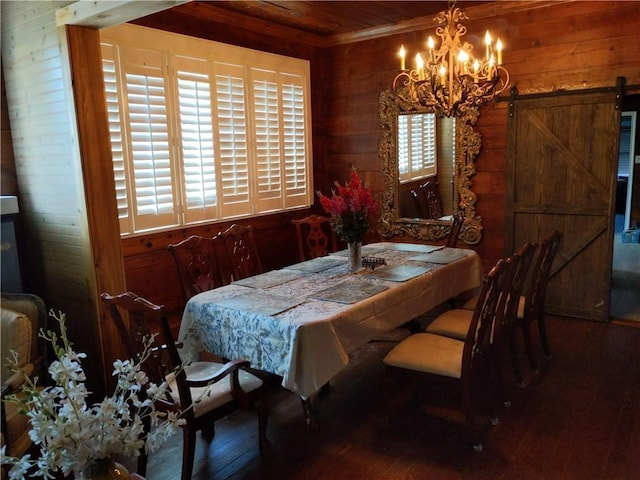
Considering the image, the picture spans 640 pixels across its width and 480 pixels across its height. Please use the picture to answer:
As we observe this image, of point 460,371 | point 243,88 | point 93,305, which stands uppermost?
point 243,88

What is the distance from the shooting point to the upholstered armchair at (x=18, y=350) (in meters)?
2.09

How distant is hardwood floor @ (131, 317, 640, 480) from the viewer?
2.29 metres

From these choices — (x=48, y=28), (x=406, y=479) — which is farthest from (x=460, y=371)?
(x=48, y=28)

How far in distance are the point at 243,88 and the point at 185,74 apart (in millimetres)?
631

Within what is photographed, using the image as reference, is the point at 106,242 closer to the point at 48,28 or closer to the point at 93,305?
the point at 93,305

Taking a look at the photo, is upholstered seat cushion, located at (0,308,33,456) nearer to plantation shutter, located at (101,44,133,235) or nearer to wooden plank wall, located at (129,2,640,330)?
plantation shutter, located at (101,44,133,235)

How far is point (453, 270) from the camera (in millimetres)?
3312

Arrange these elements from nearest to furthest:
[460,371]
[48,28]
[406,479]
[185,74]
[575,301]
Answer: [406,479]
[460,371]
[48,28]
[185,74]
[575,301]

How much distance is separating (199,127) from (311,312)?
7.67 ft

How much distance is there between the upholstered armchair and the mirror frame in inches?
133

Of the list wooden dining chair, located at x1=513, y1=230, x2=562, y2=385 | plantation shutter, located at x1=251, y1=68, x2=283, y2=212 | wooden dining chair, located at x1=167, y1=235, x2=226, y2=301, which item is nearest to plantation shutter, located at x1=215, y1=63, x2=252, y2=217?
plantation shutter, located at x1=251, y1=68, x2=283, y2=212

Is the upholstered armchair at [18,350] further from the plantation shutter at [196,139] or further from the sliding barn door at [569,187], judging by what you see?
the sliding barn door at [569,187]

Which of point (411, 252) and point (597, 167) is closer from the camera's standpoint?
point (411, 252)

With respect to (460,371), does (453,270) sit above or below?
above
